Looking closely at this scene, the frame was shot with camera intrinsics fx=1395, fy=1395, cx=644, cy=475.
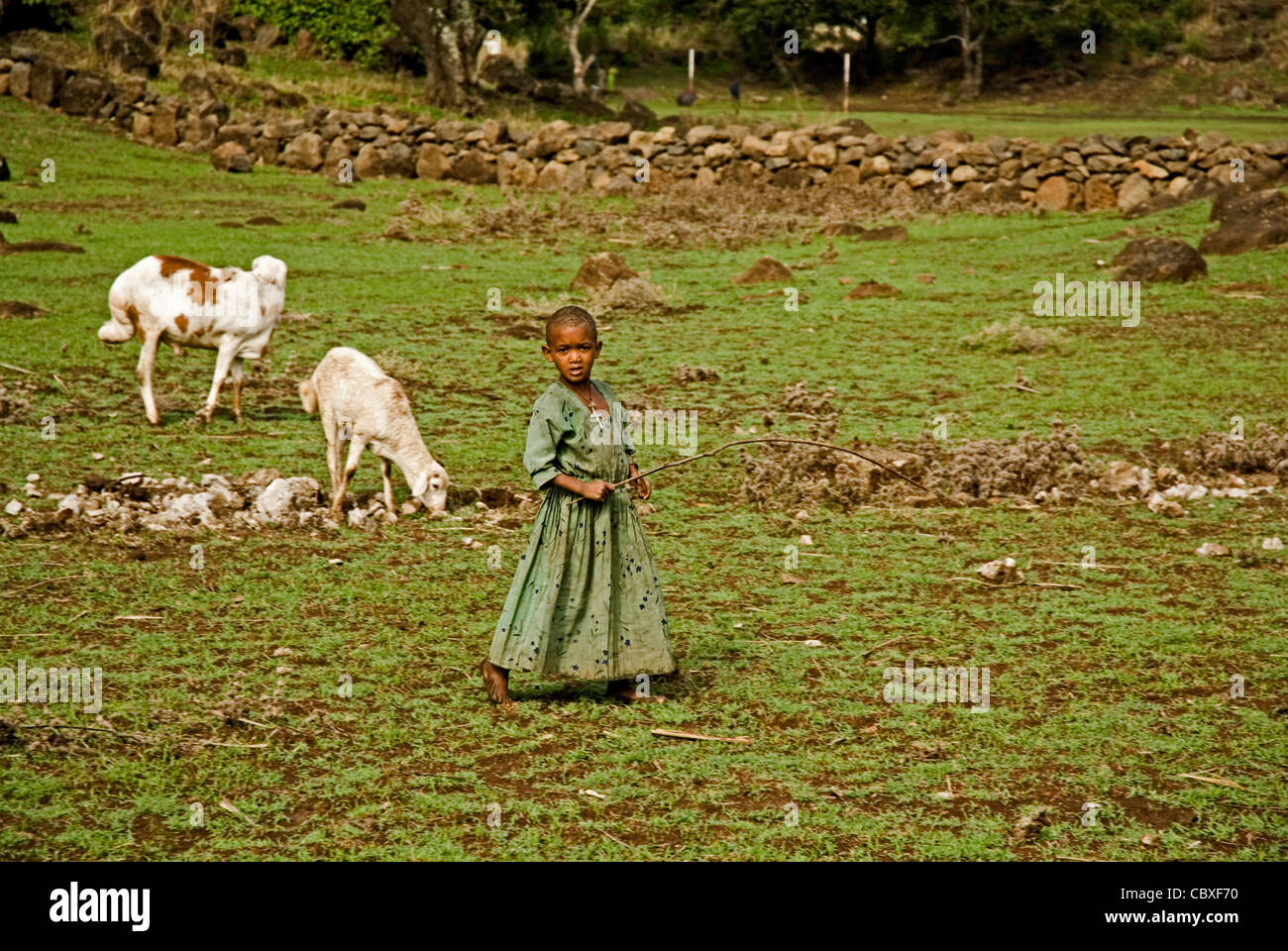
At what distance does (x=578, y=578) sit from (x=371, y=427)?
121 inches

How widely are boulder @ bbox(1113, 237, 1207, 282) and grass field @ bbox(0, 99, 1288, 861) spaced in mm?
2267

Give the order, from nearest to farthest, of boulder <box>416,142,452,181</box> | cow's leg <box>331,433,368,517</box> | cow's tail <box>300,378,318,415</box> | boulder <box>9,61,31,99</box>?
cow's leg <box>331,433,368,517</box>, cow's tail <box>300,378,318,415</box>, boulder <box>416,142,452,181</box>, boulder <box>9,61,31,99</box>

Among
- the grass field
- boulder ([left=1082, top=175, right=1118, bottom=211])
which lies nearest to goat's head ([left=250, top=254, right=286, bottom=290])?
the grass field

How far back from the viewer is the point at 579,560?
5.40 meters

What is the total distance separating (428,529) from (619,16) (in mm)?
35386

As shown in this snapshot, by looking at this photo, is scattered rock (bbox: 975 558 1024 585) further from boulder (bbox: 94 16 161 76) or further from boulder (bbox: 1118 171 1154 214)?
boulder (bbox: 94 16 161 76)

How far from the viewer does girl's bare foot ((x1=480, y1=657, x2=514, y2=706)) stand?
5500 mm

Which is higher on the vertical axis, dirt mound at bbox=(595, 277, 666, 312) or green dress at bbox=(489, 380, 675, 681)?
dirt mound at bbox=(595, 277, 666, 312)

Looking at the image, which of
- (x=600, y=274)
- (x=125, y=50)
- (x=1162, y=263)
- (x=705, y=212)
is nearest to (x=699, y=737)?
(x=600, y=274)

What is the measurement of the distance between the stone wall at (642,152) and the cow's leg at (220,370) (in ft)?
47.0

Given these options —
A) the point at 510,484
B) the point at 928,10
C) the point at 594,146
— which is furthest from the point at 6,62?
the point at 928,10

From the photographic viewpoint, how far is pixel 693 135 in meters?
24.2

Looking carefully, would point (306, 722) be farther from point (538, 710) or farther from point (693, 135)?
point (693, 135)

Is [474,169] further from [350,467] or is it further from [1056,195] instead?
[350,467]
